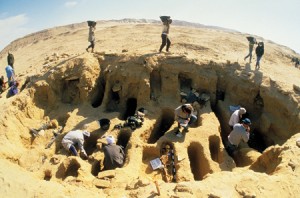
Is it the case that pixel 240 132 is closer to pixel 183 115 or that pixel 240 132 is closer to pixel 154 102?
pixel 183 115

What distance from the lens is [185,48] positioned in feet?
48.9

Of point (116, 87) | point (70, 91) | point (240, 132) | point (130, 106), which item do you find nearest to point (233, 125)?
point (240, 132)

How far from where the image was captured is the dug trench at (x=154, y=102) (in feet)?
32.0

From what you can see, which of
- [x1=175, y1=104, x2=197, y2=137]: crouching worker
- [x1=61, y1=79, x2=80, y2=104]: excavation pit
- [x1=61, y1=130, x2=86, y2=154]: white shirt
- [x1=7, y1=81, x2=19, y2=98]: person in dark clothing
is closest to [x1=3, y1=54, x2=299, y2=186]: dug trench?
[x1=61, y1=79, x2=80, y2=104]: excavation pit

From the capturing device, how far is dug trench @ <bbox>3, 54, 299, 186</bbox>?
384 inches

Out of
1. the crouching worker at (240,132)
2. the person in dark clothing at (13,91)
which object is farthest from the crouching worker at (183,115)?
the person in dark clothing at (13,91)

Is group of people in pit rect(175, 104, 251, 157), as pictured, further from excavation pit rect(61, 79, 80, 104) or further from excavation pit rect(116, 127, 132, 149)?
excavation pit rect(61, 79, 80, 104)

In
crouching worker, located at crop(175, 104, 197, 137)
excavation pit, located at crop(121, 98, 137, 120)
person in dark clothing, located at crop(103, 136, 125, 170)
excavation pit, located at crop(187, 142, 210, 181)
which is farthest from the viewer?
excavation pit, located at crop(121, 98, 137, 120)

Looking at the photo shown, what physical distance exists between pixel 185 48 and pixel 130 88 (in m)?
4.61

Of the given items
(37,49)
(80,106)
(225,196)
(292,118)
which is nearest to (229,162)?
(292,118)

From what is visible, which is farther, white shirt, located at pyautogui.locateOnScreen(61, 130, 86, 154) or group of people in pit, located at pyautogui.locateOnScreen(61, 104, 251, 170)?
white shirt, located at pyautogui.locateOnScreen(61, 130, 86, 154)

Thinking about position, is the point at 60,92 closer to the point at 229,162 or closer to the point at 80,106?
the point at 80,106

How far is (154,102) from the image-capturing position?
36.6 feet

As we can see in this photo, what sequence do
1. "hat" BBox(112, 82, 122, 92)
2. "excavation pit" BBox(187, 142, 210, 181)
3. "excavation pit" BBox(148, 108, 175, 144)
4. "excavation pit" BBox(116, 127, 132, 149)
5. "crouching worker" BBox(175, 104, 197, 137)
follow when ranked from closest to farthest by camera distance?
"excavation pit" BBox(187, 142, 210, 181) → "crouching worker" BBox(175, 104, 197, 137) → "excavation pit" BBox(116, 127, 132, 149) → "excavation pit" BBox(148, 108, 175, 144) → "hat" BBox(112, 82, 122, 92)
